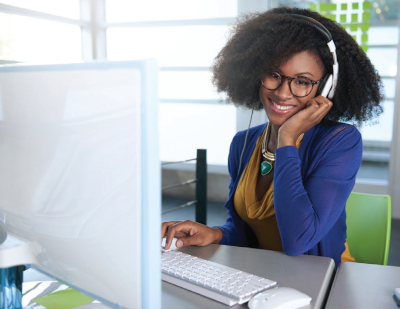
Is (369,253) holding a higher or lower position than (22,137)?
lower

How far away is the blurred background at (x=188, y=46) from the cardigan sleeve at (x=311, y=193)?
3.40m

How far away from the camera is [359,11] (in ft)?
13.6

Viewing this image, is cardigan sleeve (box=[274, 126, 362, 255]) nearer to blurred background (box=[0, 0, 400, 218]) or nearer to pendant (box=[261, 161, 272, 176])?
pendant (box=[261, 161, 272, 176])

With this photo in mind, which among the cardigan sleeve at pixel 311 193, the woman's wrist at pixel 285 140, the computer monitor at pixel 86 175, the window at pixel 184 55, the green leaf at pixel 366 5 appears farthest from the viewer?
the window at pixel 184 55

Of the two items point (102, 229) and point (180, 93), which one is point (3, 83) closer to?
point (102, 229)

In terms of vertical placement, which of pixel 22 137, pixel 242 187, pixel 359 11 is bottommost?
pixel 242 187

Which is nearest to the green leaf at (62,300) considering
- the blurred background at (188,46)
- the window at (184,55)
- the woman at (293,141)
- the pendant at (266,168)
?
the woman at (293,141)

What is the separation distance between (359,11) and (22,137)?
4340 millimetres

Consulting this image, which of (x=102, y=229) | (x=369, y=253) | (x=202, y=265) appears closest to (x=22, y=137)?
Answer: (x=102, y=229)

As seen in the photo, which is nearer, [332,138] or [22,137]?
[22,137]

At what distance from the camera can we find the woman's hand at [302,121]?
1.15 metres

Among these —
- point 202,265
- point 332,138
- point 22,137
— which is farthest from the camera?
point 332,138

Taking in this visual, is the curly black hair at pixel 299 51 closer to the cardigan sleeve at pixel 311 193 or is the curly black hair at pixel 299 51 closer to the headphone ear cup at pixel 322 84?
the headphone ear cup at pixel 322 84

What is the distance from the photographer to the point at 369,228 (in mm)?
1360
